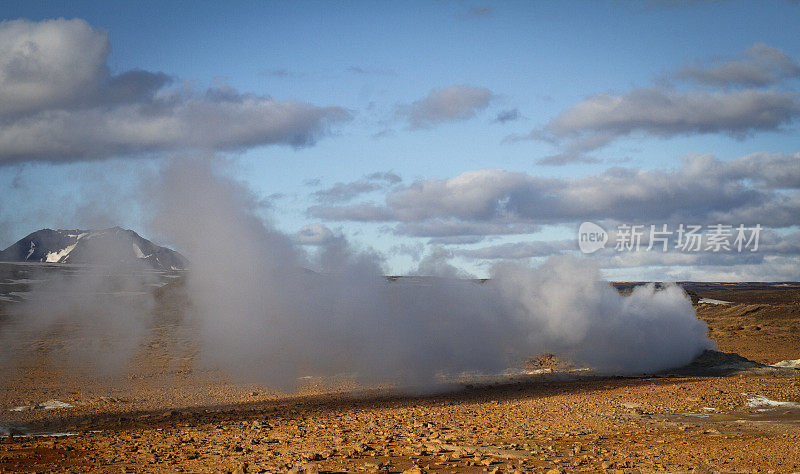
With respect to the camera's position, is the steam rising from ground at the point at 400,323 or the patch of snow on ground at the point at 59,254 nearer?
the steam rising from ground at the point at 400,323

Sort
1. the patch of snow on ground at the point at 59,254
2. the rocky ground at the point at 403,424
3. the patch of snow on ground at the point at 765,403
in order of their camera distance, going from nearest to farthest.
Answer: the rocky ground at the point at 403,424
the patch of snow on ground at the point at 765,403
the patch of snow on ground at the point at 59,254

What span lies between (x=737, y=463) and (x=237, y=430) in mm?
10920

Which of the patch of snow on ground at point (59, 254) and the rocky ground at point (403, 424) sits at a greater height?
the patch of snow on ground at point (59, 254)

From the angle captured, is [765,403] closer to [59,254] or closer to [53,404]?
[53,404]

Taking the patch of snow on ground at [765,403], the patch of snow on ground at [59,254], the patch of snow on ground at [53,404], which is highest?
the patch of snow on ground at [59,254]

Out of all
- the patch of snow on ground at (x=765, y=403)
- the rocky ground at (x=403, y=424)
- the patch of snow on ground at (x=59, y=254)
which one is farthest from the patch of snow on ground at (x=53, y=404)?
the patch of snow on ground at (x=59, y=254)

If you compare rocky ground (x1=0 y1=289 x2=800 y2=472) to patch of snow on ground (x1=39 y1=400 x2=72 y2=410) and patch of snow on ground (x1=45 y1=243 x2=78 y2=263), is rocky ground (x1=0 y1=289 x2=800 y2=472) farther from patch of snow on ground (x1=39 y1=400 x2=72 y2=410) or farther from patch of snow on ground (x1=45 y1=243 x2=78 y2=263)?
patch of snow on ground (x1=45 y1=243 x2=78 y2=263)

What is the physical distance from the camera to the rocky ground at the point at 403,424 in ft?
40.1

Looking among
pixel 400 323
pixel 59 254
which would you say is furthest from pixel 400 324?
pixel 59 254

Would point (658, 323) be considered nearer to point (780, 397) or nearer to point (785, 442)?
point (780, 397)

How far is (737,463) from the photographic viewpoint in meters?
12.1

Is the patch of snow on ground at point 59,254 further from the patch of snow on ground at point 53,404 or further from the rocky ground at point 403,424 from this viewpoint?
the patch of snow on ground at point 53,404

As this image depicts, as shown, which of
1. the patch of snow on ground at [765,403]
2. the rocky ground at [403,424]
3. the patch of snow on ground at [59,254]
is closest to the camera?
the rocky ground at [403,424]

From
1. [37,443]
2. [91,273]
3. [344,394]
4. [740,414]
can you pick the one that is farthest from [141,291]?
[740,414]
